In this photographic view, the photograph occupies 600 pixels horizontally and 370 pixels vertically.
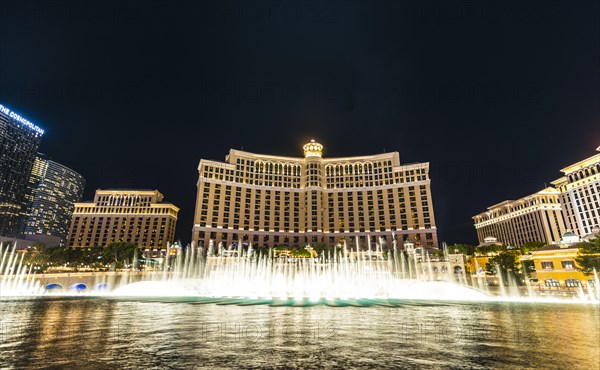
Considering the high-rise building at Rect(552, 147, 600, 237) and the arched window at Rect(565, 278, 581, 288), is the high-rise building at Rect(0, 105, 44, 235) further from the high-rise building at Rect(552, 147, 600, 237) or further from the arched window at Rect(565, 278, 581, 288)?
the high-rise building at Rect(552, 147, 600, 237)

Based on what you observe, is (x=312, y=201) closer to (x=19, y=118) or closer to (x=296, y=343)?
(x=296, y=343)

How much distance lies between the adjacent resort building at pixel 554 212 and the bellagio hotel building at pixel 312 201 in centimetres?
4797

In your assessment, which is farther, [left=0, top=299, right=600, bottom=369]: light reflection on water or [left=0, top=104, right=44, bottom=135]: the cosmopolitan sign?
[left=0, top=104, right=44, bottom=135]: the cosmopolitan sign

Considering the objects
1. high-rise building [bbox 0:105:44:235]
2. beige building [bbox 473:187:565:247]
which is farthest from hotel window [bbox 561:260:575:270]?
high-rise building [bbox 0:105:44:235]

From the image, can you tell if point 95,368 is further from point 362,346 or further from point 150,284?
point 150,284

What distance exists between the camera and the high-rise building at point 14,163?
470ft

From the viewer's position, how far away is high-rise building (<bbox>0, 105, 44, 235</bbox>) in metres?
143

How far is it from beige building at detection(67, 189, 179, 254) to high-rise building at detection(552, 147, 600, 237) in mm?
176598

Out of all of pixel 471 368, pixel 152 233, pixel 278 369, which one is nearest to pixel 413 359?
pixel 471 368

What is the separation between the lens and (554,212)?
12825 cm

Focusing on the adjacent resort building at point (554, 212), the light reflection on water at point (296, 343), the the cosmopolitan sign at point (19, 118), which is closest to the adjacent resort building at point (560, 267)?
the adjacent resort building at point (554, 212)

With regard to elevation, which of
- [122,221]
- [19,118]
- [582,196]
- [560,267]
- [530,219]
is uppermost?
[19,118]

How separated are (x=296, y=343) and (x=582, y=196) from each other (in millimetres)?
134567

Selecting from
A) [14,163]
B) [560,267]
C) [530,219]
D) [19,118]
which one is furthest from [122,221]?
[530,219]
